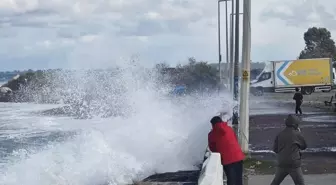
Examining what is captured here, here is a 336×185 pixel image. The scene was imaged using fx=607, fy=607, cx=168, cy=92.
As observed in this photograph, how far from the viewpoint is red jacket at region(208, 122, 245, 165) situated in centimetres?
972

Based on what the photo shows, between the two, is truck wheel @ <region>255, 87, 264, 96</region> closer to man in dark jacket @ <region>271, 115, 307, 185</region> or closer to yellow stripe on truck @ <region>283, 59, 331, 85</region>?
yellow stripe on truck @ <region>283, 59, 331, 85</region>

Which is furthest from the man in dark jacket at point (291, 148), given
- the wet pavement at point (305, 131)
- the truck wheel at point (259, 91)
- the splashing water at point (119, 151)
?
the truck wheel at point (259, 91)

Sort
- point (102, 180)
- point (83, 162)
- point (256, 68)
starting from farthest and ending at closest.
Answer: point (256, 68), point (83, 162), point (102, 180)

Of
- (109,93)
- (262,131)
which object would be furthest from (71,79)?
(262,131)

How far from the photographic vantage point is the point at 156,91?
3697cm

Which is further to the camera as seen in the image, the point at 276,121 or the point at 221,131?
the point at 276,121

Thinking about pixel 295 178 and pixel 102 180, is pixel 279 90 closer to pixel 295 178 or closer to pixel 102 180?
pixel 102 180

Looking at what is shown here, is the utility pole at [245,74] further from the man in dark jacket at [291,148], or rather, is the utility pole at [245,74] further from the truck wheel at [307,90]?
the truck wheel at [307,90]

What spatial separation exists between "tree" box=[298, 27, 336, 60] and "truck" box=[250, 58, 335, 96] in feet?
141

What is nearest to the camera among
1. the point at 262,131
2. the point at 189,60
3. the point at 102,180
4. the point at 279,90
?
the point at 102,180

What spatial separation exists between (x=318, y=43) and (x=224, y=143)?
99818mm

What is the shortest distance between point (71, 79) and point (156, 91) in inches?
789

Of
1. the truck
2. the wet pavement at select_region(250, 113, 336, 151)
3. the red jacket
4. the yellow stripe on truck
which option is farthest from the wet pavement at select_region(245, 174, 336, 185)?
the yellow stripe on truck

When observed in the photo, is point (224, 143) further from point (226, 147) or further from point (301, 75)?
point (301, 75)
